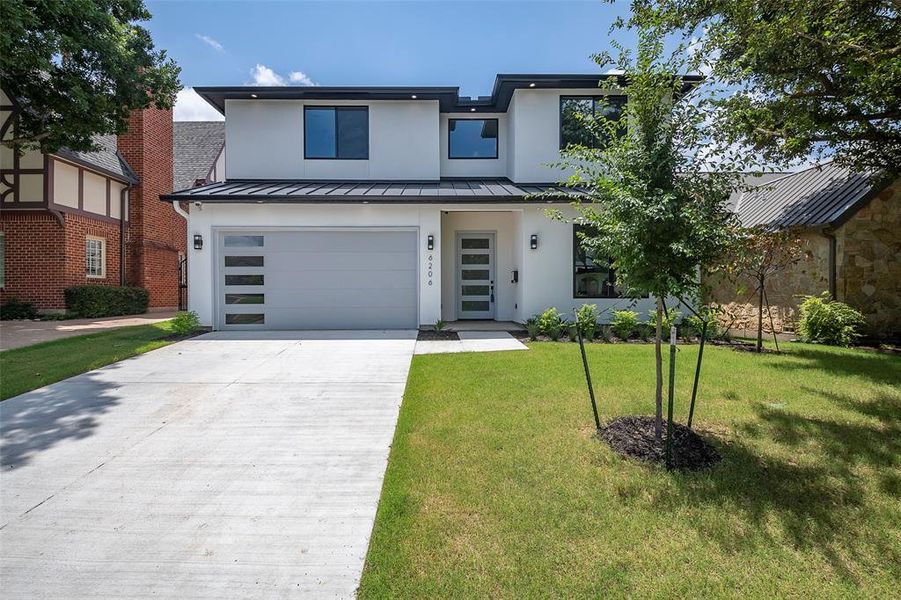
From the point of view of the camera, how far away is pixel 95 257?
51.1ft

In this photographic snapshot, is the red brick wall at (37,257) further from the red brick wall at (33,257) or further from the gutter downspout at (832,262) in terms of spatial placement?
the gutter downspout at (832,262)

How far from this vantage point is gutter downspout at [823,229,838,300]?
10.3 meters

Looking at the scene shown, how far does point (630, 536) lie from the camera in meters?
2.74

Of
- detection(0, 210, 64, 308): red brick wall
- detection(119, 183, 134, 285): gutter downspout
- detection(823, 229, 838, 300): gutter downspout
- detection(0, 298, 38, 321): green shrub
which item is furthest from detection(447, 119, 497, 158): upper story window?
detection(0, 298, 38, 321): green shrub

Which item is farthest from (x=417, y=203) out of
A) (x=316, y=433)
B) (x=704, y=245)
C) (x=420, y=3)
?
(x=704, y=245)

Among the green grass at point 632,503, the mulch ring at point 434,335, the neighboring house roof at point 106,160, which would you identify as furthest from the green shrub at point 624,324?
the neighboring house roof at point 106,160

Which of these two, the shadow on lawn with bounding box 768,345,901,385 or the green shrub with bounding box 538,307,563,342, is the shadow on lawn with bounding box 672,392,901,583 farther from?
the green shrub with bounding box 538,307,563,342

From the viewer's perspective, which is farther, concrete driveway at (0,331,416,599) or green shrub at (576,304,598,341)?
green shrub at (576,304,598,341)

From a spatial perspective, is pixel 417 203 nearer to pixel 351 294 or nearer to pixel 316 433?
pixel 351 294

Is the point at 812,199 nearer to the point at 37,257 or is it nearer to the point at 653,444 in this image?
the point at 653,444

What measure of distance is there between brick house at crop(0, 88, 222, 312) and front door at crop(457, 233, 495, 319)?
832 centimetres

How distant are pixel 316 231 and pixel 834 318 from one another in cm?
1204

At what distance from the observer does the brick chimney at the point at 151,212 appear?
55.3 feet

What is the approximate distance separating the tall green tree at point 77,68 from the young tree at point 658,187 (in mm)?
11345
